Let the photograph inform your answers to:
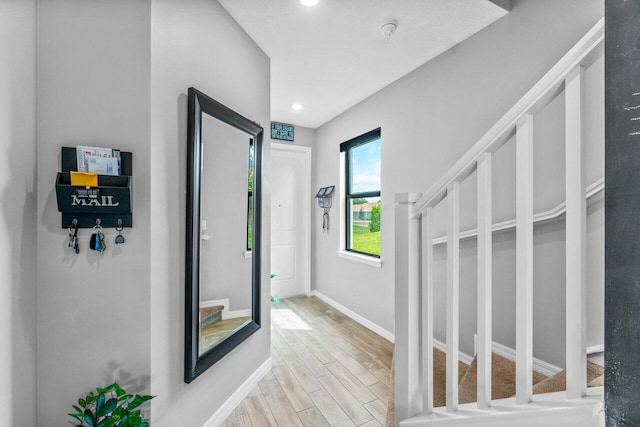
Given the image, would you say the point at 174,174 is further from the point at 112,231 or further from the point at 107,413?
the point at 107,413

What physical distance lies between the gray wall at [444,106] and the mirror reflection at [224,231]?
4.66 ft

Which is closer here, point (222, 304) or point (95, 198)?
point (95, 198)

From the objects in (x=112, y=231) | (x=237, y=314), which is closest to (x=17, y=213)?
(x=112, y=231)

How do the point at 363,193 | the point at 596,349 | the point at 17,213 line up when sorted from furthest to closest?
the point at 363,193 → the point at 596,349 → the point at 17,213

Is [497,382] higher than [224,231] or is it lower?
lower

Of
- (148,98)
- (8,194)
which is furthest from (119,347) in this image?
(148,98)

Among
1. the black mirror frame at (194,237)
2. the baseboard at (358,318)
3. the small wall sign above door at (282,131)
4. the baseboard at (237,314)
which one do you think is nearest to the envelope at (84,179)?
the black mirror frame at (194,237)

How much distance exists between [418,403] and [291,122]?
3530 millimetres

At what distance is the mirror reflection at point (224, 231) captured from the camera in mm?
1631

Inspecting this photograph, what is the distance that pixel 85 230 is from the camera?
1.20 metres

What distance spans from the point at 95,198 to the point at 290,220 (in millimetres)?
3084

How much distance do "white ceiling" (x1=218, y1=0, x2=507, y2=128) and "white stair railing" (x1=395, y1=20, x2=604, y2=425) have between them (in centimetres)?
132

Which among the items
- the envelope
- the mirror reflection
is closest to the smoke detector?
the mirror reflection

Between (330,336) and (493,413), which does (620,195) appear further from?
(330,336)
